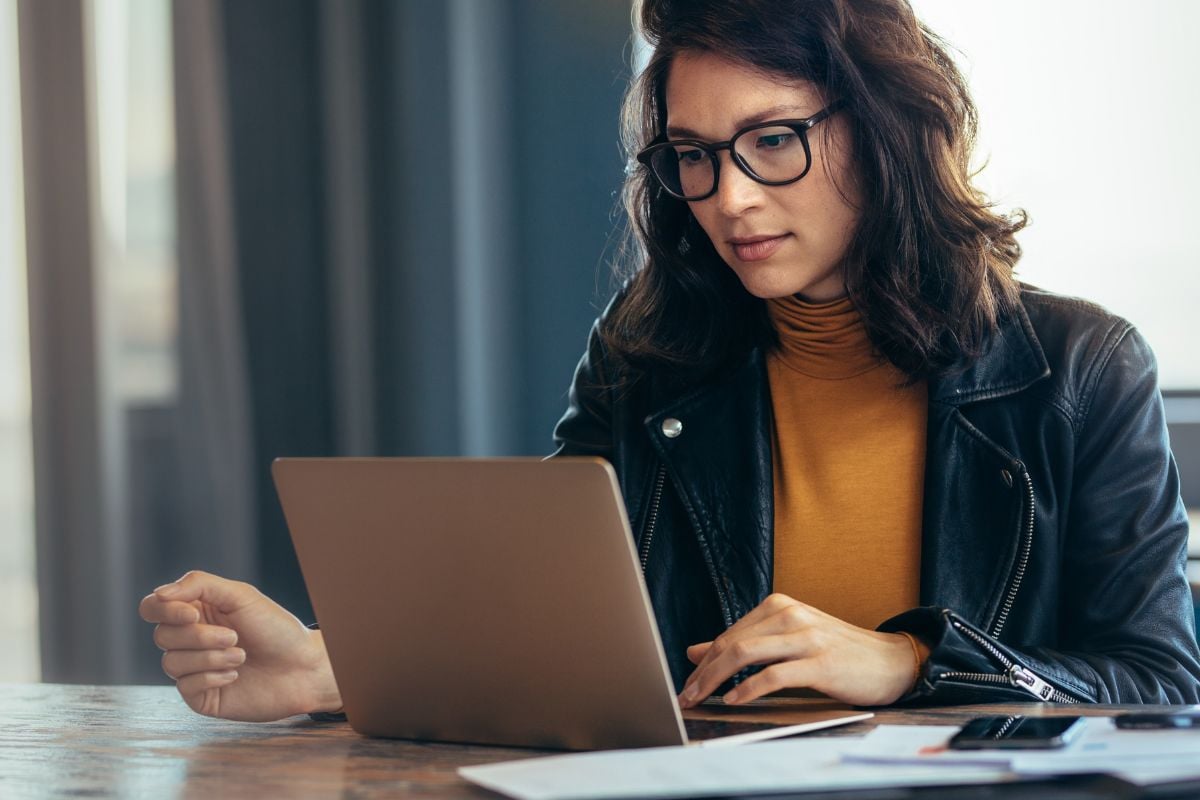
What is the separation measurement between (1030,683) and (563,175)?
1.33 meters

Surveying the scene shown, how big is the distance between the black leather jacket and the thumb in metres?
0.51

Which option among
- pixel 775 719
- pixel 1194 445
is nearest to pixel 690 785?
pixel 775 719

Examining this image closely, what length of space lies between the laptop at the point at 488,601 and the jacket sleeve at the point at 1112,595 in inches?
6.1

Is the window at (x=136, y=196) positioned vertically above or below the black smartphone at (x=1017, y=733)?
above

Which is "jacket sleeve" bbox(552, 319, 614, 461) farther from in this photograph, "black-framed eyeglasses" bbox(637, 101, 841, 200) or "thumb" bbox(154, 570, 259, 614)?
"thumb" bbox(154, 570, 259, 614)

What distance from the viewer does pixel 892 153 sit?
140 cm

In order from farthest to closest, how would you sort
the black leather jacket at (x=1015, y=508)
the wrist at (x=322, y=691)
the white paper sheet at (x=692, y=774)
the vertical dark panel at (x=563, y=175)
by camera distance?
1. the vertical dark panel at (x=563, y=175)
2. the black leather jacket at (x=1015, y=508)
3. the wrist at (x=322, y=691)
4. the white paper sheet at (x=692, y=774)

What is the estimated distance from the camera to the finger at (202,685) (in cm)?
105

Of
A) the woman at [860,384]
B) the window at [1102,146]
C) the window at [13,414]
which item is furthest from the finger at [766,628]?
the window at [13,414]

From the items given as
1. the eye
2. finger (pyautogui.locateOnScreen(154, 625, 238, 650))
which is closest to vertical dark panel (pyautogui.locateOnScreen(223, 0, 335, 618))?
the eye

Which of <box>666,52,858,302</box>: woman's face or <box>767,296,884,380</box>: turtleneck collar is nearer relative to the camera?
<box>666,52,858,302</box>: woman's face

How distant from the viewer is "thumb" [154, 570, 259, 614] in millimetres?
1051

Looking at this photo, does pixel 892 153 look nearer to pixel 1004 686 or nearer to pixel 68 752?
pixel 1004 686

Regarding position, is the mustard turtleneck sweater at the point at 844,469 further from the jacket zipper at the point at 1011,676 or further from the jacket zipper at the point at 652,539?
the jacket zipper at the point at 1011,676
